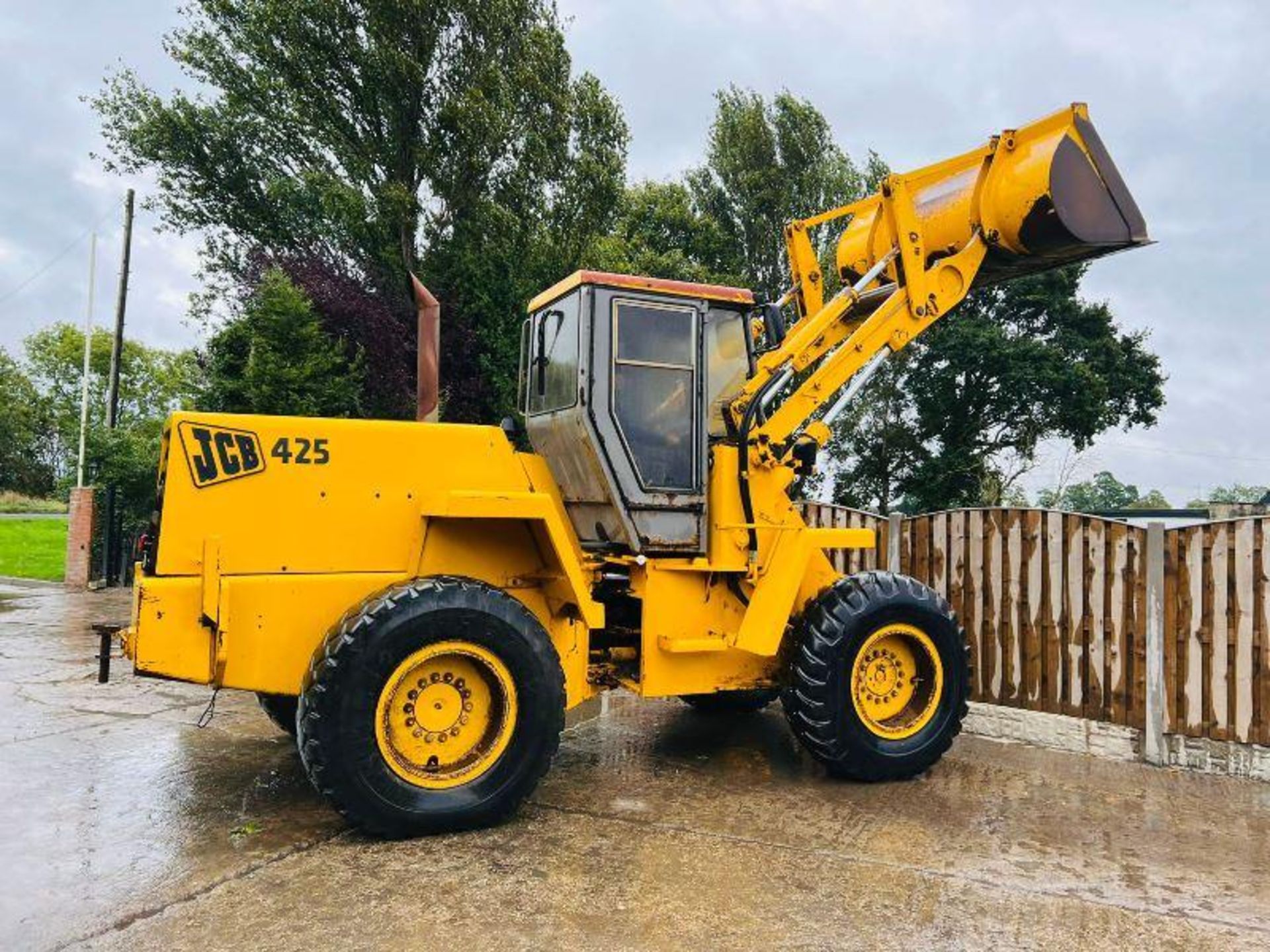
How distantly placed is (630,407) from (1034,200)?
2612mm

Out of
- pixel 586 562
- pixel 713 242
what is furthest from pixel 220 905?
pixel 713 242

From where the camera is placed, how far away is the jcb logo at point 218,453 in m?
4.34

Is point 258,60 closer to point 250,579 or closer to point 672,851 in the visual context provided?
point 250,579

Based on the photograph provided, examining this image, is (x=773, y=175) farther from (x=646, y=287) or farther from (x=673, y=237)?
(x=646, y=287)

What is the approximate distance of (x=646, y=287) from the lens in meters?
5.11

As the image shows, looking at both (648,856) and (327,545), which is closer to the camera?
(648,856)

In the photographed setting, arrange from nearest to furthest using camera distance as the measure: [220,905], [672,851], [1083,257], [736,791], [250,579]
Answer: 1. [220,905]
2. [672,851]
3. [250,579]
4. [736,791]
5. [1083,257]

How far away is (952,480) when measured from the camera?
2250 centimetres

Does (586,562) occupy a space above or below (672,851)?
above

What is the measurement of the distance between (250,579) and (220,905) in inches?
58.1

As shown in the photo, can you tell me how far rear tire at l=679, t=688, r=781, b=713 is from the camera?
673 centimetres

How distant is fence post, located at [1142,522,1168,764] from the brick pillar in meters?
15.4

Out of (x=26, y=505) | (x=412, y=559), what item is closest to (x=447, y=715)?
(x=412, y=559)

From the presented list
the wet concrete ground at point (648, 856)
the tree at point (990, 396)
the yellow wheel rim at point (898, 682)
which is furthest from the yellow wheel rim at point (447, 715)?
the tree at point (990, 396)
